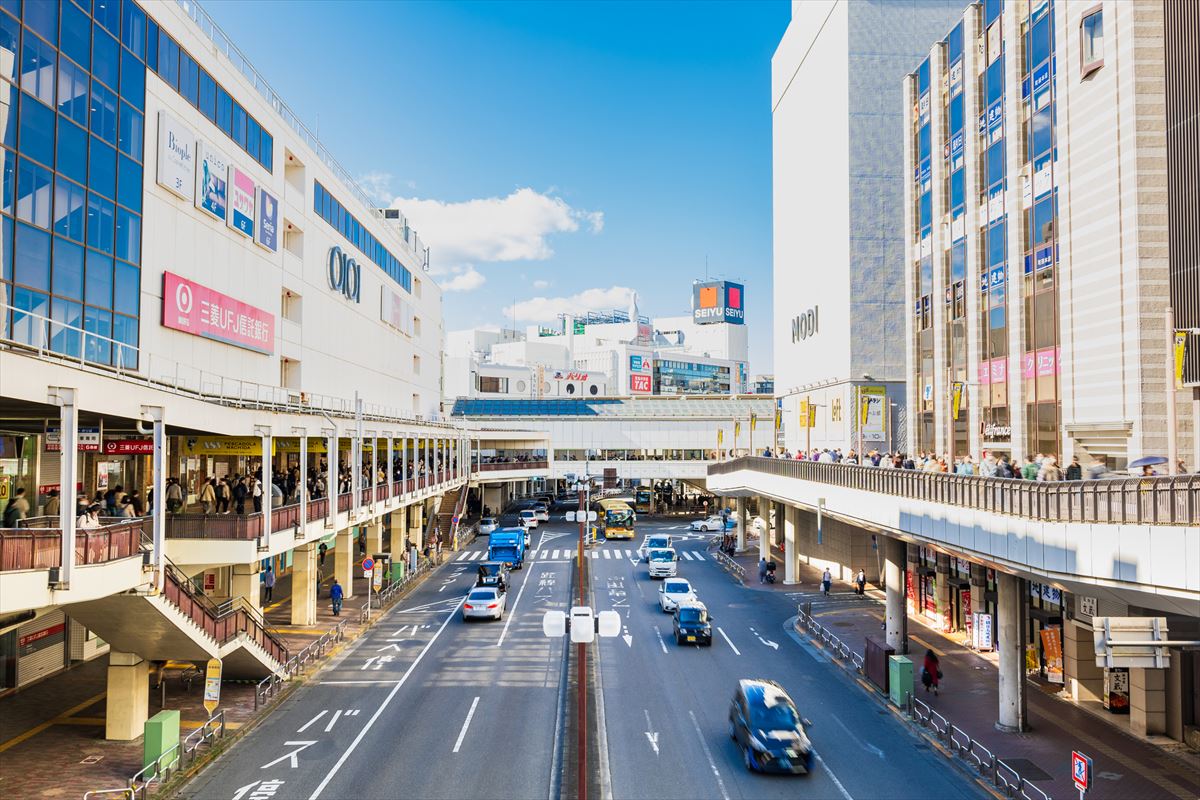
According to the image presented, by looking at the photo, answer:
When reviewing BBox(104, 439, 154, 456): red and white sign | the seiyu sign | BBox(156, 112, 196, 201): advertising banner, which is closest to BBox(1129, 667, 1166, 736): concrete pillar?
BBox(104, 439, 154, 456): red and white sign

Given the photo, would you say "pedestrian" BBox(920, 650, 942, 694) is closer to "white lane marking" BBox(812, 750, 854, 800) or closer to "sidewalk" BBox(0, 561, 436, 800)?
"white lane marking" BBox(812, 750, 854, 800)

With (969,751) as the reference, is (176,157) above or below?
above

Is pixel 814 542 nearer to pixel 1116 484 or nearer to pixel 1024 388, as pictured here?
pixel 1024 388

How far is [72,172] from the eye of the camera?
26703 mm

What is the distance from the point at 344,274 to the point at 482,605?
22474 mm

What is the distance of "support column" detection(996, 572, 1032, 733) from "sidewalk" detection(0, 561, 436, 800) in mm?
21106

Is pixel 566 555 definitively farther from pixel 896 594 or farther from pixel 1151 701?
pixel 1151 701

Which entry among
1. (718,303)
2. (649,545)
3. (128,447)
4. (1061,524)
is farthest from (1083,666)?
(718,303)

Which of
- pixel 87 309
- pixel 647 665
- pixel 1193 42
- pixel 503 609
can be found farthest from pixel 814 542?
pixel 87 309

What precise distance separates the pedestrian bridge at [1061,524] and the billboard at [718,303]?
16636 cm

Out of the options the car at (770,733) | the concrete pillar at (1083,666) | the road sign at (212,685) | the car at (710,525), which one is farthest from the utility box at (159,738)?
the car at (710,525)

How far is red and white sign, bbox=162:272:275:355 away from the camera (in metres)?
32.5

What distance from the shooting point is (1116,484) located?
17469mm

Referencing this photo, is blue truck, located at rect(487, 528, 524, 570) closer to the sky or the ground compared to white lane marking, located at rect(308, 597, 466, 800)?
closer to the sky
